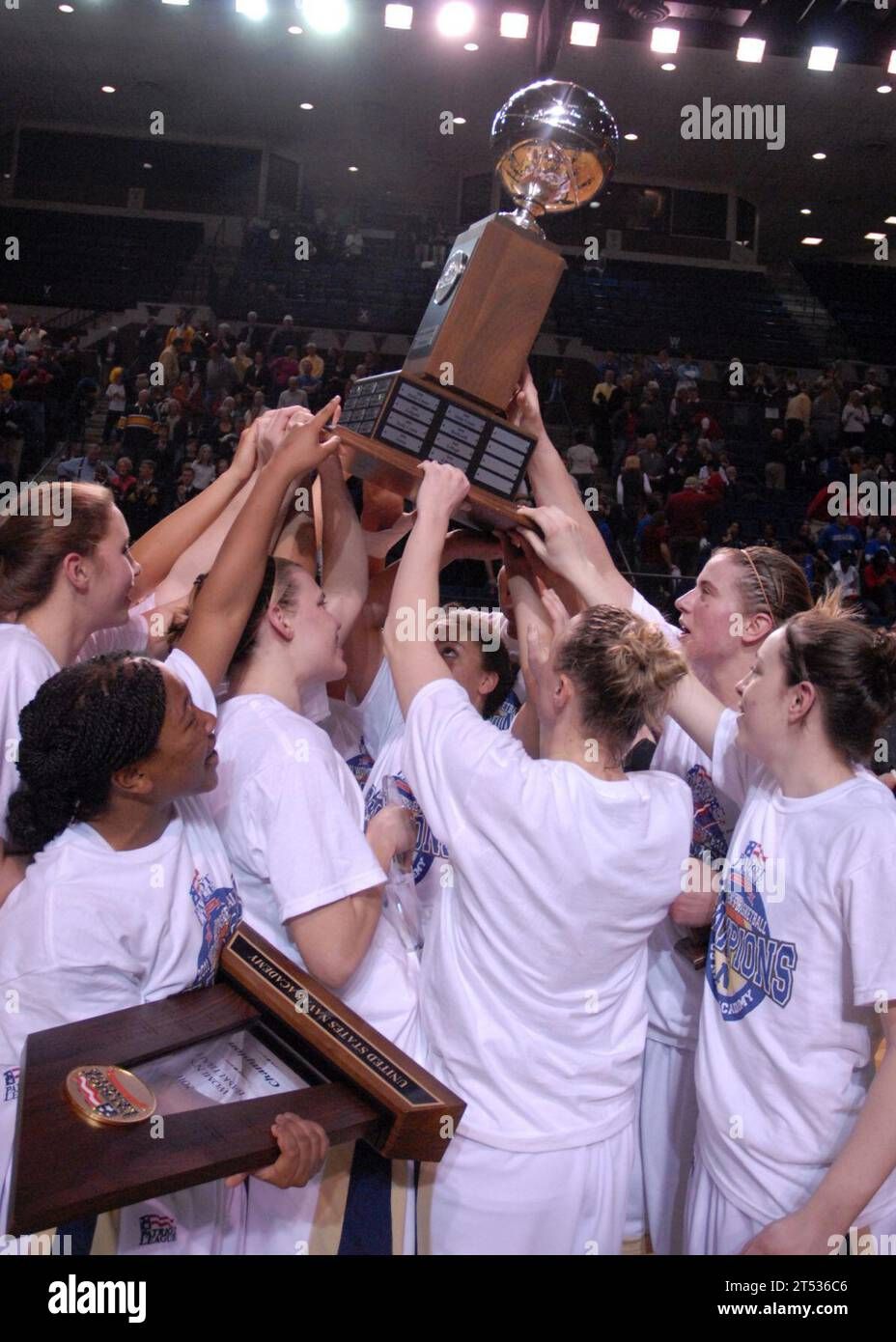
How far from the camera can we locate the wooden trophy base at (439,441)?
227 centimetres

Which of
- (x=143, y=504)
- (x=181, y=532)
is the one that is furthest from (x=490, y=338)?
(x=143, y=504)

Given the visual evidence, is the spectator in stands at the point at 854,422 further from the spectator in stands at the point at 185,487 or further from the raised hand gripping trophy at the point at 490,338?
the raised hand gripping trophy at the point at 490,338

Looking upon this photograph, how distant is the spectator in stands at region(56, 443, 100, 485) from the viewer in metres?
10.6

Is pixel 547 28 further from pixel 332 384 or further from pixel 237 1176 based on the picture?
pixel 237 1176

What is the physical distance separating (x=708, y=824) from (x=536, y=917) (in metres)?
0.73

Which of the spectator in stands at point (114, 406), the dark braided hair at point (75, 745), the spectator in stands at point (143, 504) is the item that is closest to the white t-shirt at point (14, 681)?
the dark braided hair at point (75, 745)

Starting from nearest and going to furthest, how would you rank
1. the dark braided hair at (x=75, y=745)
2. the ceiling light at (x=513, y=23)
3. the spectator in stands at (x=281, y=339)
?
the dark braided hair at (x=75, y=745) < the ceiling light at (x=513, y=23) < the spectator in stands at (x=281, y=339)

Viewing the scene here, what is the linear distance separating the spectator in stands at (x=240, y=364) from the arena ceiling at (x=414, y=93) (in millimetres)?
3555

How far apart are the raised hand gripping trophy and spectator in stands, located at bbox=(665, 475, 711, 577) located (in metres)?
8.40

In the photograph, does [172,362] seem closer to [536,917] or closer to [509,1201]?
[536,917]

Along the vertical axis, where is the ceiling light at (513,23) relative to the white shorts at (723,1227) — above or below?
above

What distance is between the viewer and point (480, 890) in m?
1.87

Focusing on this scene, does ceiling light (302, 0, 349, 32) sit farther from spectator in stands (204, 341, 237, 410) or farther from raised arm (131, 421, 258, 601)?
raised arm (131, 421, 258, 601)

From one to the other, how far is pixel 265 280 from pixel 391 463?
1561 centimetres
